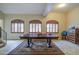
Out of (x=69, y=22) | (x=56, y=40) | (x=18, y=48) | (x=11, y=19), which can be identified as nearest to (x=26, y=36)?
(x=18, y=48)

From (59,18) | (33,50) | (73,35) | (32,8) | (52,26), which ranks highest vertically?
(32,8)

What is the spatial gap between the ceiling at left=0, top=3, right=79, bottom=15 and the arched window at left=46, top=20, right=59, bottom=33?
270mm

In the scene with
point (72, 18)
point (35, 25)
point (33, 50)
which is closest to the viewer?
point (33, 50)

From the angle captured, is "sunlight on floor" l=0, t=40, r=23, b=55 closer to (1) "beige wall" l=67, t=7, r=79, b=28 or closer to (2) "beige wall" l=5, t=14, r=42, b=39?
(2) "beige wall" l=5, t=14, r=42, b=39

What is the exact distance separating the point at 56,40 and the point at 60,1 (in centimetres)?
99

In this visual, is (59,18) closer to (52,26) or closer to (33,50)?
(52,26)

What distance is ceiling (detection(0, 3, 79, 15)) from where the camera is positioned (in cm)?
301

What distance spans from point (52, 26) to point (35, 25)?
0.42m

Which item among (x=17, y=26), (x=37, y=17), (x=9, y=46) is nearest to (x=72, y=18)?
(x=37, y=17)

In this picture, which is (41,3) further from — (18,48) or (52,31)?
(18,48)

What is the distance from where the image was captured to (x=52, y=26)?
328cm

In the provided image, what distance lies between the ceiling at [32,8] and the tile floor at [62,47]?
756 millimetres
